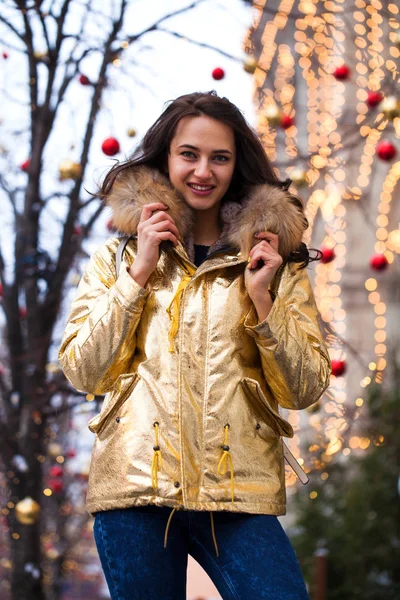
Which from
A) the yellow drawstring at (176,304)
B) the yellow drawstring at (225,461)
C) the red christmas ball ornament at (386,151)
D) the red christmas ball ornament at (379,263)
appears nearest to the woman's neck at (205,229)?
the yellow drawstring at (176,304)

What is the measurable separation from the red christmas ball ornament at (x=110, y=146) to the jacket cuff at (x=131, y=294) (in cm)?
141

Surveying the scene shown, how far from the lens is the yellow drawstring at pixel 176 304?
2.28 m

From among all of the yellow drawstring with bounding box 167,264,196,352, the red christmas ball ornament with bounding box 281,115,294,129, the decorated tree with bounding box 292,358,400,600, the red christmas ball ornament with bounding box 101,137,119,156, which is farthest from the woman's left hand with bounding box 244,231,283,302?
the decorated tree with bounding box 292,358,400,600

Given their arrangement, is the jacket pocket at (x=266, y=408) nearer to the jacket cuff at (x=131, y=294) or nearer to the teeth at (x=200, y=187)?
the jacket cuff at (x=131, y=294)

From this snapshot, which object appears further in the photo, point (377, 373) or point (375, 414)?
point (375, 414)

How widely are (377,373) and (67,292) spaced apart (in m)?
1.65

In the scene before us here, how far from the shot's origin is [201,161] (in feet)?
8.04

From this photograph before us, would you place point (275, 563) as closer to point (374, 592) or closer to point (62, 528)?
point (374, 592)

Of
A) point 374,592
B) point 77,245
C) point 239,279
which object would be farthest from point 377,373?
point 374,592

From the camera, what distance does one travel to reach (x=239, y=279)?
2393mm

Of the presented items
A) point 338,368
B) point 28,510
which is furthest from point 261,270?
point 28,510

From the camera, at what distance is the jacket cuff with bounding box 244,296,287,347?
7.31 ft

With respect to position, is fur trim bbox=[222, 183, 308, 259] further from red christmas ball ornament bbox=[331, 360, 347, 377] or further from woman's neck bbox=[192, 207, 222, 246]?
red christmas ball ornament bbox=[331, 360, 347, 377]

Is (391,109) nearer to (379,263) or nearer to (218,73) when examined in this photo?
(218,73)
